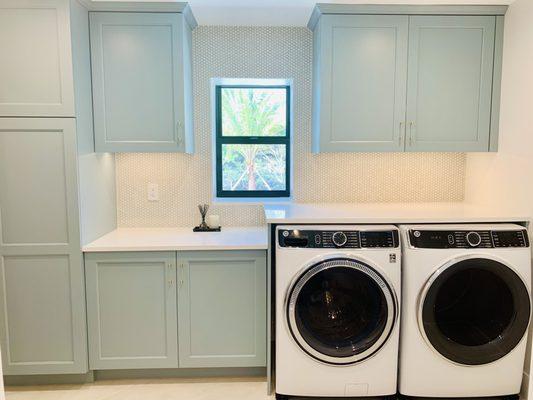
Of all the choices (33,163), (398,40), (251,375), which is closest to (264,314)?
(251,375)

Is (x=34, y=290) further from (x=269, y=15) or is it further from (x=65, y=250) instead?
(x=269, y=15)

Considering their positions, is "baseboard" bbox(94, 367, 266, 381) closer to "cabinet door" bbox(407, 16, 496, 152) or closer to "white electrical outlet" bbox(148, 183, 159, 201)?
"white electrical outlet" bbox(148, 183, 159, 201)

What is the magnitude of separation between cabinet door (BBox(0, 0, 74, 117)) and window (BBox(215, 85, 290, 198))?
1090 mm

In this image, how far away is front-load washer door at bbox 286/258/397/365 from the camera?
2191 mm

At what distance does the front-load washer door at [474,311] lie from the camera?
2201 millimetres

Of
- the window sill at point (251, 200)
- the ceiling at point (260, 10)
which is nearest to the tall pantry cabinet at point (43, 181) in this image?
the ceiling at point (260, 10)

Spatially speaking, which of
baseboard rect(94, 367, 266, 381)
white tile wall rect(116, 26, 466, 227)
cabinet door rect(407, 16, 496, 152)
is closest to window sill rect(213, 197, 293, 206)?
white tile wall rect(116, 26, 466, 227)

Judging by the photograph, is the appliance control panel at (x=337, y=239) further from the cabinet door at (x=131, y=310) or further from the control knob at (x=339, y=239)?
the cabinet door at (x=131, y=310)

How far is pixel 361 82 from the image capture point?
2555mm

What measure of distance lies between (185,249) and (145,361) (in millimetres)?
738

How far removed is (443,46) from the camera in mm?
2539

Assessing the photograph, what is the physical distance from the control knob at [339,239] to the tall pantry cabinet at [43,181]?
4.72ft

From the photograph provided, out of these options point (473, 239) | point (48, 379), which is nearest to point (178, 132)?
point (48, 379)

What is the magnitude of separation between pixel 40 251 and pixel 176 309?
0.84m
